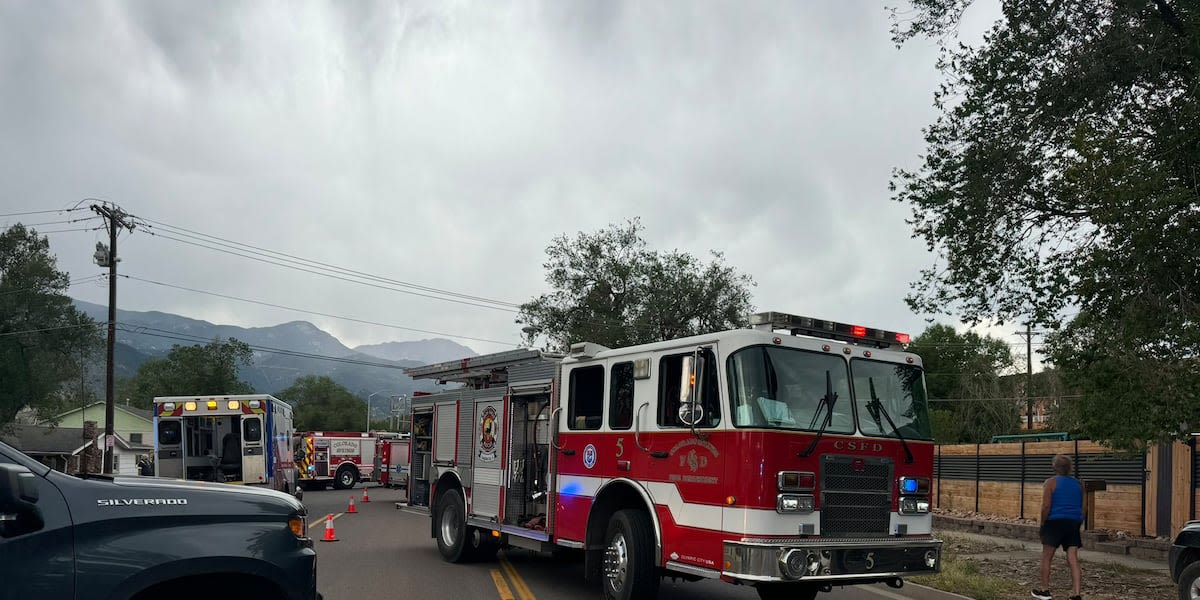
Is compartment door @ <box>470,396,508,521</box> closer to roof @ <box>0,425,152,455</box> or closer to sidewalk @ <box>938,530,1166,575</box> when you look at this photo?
sidewalk @ <box>938,530,1166,575</box>

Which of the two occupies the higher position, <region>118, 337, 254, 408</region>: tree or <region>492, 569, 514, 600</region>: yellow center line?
<region>492, 569, 514, 600</region>: yellow center line

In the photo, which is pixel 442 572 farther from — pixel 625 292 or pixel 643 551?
pixel 625 292

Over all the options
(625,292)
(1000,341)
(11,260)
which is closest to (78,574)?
(625,292)

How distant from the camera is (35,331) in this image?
48438 mm

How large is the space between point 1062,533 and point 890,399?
3.02 meters

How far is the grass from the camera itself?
1041 cm

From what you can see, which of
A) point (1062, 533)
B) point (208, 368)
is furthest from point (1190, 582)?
point (208, 368)

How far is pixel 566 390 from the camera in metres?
10.9

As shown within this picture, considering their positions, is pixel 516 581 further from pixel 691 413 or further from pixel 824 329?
pixel 824 329

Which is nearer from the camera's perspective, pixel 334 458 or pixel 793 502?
pixel 793 502

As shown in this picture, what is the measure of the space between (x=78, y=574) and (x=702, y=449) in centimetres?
526

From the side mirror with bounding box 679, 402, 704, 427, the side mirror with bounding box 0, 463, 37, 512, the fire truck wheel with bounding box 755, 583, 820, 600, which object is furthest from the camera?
the fire truck wheel with bounding box 755, 583, 820, 600

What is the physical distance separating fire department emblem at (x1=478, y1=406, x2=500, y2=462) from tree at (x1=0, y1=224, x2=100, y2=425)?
4453cm

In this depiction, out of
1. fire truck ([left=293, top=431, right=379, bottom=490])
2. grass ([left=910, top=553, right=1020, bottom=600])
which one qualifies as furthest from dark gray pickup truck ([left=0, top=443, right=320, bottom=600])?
fire truck ([left=293, top=431, right=379, bottom=490])
